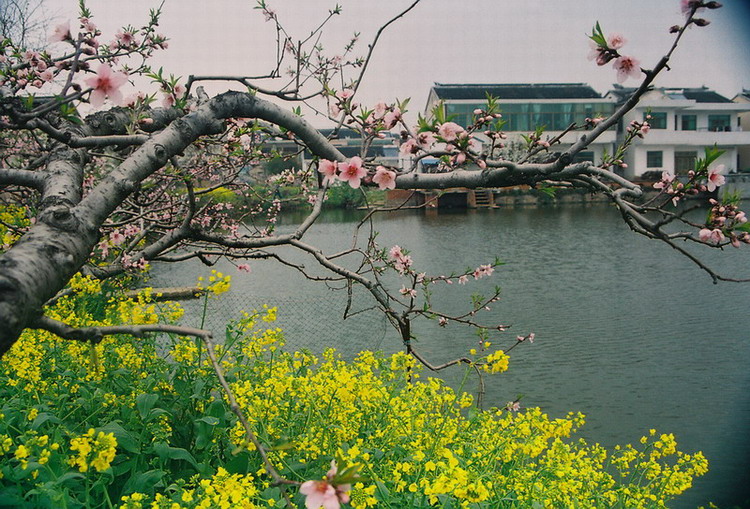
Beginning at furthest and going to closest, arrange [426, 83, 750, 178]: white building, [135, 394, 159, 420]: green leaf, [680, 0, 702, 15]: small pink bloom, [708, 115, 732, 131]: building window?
[708, 115, 732, 131]: building window < [426, 83, 750, 178]: white building < [135, 394, 159, 420]: green leaf < [680, 0, 702, 15]: small pink bloom

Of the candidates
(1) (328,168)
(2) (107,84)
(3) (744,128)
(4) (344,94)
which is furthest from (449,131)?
(3) (744,128)

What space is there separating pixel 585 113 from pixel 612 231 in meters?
24.3

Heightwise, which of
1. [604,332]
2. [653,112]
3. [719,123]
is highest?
[653,112]

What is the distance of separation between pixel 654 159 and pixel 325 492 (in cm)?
4814

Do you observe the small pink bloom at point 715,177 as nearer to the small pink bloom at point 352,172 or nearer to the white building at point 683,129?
the small pink bloom at point 352,172

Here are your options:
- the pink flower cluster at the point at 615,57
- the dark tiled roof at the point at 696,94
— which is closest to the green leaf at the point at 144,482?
the pink flower cluster at the point at 615,57

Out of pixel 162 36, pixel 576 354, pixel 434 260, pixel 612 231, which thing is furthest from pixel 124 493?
pixel 612 231

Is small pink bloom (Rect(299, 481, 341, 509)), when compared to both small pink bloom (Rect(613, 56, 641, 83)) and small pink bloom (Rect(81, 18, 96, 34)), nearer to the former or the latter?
small pink bloom (Rect(613, 56, 641, 83))

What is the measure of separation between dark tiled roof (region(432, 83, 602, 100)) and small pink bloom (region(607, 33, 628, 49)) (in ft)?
137

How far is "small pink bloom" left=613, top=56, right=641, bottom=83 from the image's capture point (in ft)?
6.29

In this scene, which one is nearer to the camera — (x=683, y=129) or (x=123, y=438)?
A: (x=123, y=438)

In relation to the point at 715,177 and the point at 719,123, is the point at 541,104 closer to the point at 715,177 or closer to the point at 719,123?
the point at 719,123

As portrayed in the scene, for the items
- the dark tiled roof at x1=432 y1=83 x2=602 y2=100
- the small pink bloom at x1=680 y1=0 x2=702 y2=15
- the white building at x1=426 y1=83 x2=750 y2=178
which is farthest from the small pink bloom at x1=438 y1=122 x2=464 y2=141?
the dark tiled roof at x1=432 y1=83 x2=602 y2=100

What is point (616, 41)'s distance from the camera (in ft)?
6.25
